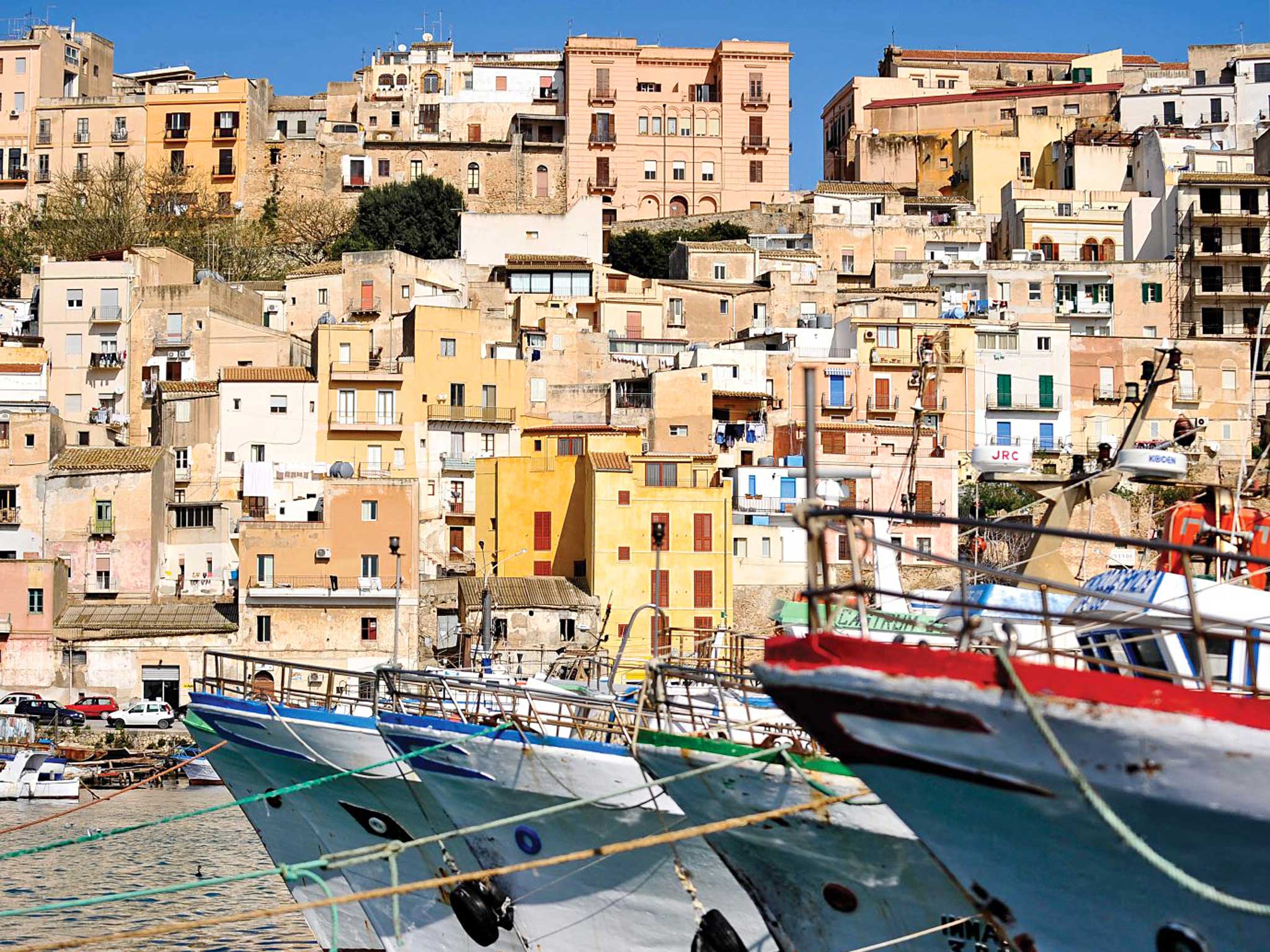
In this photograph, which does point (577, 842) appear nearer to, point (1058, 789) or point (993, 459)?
point (993, 459)

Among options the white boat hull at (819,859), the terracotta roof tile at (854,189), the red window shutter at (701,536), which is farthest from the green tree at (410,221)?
the white boat hull at (819,859)

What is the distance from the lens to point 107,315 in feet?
217

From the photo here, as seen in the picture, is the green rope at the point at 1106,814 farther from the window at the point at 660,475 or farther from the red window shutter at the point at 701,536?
the window at the point at 660,475

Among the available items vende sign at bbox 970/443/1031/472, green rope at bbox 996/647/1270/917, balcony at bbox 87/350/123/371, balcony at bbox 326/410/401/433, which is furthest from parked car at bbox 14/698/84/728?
green rope at bbox 996/647/1270/917

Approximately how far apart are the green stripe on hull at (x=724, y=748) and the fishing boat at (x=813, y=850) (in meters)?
0.01

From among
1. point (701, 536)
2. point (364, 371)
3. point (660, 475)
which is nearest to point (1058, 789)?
point (701, 536)

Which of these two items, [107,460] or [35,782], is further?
[107,460]

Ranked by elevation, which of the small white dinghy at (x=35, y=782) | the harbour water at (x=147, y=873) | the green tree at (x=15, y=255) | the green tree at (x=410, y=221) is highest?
the green tree at (x=410, y=221)

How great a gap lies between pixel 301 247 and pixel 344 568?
36.6 metres

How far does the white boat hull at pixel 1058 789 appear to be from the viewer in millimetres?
11734

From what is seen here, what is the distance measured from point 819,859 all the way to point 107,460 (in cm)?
4367

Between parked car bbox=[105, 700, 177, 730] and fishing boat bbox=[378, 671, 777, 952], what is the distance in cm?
3055

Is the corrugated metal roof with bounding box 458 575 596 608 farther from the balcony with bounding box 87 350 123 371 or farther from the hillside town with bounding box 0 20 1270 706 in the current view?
the balcony with bounding box 87 350 123 371

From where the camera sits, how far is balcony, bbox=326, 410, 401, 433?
60.5m
